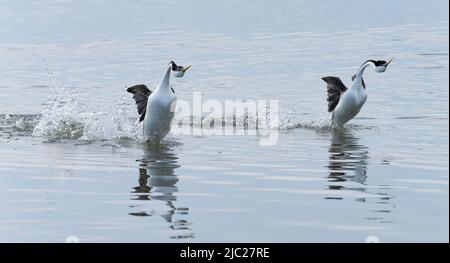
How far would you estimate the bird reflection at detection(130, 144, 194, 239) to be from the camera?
37.6 ft

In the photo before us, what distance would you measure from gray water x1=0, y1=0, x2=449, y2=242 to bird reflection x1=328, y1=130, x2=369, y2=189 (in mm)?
31

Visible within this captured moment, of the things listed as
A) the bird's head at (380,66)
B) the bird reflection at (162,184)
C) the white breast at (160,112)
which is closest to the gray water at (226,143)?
the bird reflection at (162,184)

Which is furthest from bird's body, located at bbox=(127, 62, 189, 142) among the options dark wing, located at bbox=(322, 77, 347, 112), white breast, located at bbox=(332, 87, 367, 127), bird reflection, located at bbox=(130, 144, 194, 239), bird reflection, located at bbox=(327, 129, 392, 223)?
dark wing, located at bbox=(322, 77, 347, 112)

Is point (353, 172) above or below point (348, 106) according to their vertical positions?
below

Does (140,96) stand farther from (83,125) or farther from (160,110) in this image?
(83,125)

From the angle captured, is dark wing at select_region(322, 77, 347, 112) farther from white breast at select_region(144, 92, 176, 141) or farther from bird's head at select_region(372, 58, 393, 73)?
white breast at select_region(144, 92, 176, 141)

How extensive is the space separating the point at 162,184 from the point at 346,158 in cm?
330

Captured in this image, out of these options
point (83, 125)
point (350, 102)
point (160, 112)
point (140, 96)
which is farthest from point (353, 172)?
point (83, 125)

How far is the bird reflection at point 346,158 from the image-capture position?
14.0 metres

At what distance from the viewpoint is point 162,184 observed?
1357 centimetres

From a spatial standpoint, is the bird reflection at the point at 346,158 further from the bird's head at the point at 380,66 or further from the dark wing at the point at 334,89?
the bird's head at the point at 380,66

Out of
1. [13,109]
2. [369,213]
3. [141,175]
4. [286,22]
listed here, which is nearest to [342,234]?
[369,213]

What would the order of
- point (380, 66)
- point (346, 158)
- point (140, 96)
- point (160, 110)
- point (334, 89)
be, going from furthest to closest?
point (334, 89)
point (380, 66)
point (140, 96)
point (160, 110)
point (346, 158)

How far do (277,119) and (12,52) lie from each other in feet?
47.1
